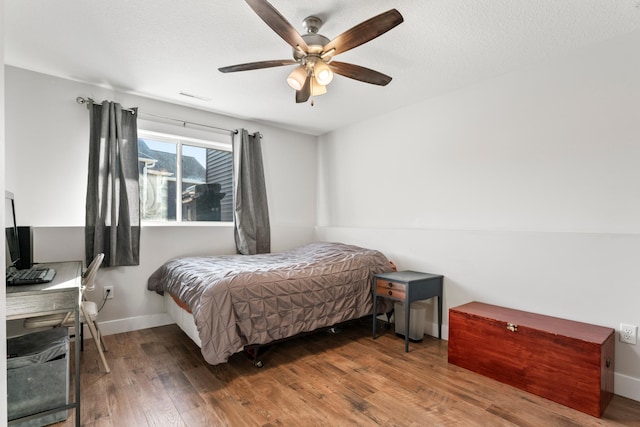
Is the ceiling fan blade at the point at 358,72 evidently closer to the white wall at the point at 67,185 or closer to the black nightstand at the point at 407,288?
the black nightstand at the point at 407,288

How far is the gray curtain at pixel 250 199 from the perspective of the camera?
151 inches

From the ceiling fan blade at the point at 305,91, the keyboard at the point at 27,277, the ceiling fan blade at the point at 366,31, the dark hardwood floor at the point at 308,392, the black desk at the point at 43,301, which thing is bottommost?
the dark hardwood floor at the point at 308,392

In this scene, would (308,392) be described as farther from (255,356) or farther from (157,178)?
(157,178)

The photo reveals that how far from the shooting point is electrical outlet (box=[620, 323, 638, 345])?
2068mm

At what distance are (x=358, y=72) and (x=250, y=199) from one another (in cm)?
213

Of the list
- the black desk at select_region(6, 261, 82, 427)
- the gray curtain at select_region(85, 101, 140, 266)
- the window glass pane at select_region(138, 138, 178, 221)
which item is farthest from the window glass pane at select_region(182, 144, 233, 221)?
the black desk at select_region(6, 261, 82, 427)

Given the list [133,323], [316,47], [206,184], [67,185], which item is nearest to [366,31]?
[316,47]

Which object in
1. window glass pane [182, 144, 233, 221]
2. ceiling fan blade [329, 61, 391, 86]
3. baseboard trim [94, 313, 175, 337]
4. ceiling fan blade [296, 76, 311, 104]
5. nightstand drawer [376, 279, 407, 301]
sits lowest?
baseboard trim [94, 313, 175, 337]

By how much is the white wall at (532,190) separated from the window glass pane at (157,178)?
7.50ft

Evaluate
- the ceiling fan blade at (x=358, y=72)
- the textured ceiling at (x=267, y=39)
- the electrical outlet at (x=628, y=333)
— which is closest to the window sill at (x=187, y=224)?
the textured ceiling at (x=267, y=39)

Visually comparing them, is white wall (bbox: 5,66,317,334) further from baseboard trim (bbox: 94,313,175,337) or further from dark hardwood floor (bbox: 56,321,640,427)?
dark hardwood floor (bbox: 56,321,640,427)

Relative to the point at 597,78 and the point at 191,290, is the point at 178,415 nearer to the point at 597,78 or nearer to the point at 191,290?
the point at 191,290

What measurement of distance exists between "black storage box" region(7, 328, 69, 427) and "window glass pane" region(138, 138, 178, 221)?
1.77 metres

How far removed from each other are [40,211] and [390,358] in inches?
126
